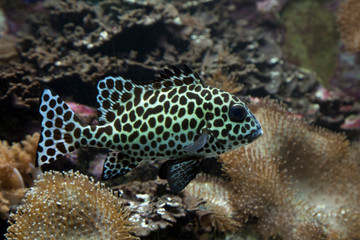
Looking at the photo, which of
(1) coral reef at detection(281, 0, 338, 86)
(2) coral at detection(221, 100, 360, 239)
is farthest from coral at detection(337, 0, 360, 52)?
(2) coral at detection(221, 100, 360, 239)

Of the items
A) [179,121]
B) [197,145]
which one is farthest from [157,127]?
[197,145]

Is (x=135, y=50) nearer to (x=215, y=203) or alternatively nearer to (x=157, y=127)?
(x=215, y=203)

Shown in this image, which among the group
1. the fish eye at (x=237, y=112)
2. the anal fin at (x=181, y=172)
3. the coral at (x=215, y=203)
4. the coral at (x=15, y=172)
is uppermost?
the fish eye at (x=237, y=112)

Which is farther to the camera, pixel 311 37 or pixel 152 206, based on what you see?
pixel 311 37

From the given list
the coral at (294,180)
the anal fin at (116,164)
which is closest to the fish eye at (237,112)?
the anal fin at (116,164)

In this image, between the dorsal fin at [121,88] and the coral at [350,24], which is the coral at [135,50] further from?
the dorsal fin at [121,88]

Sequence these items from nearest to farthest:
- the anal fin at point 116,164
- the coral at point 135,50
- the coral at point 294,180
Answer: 1. the anal fin at point 116,164
2. the coral at point 294,180
3. the coral at point 135,50
